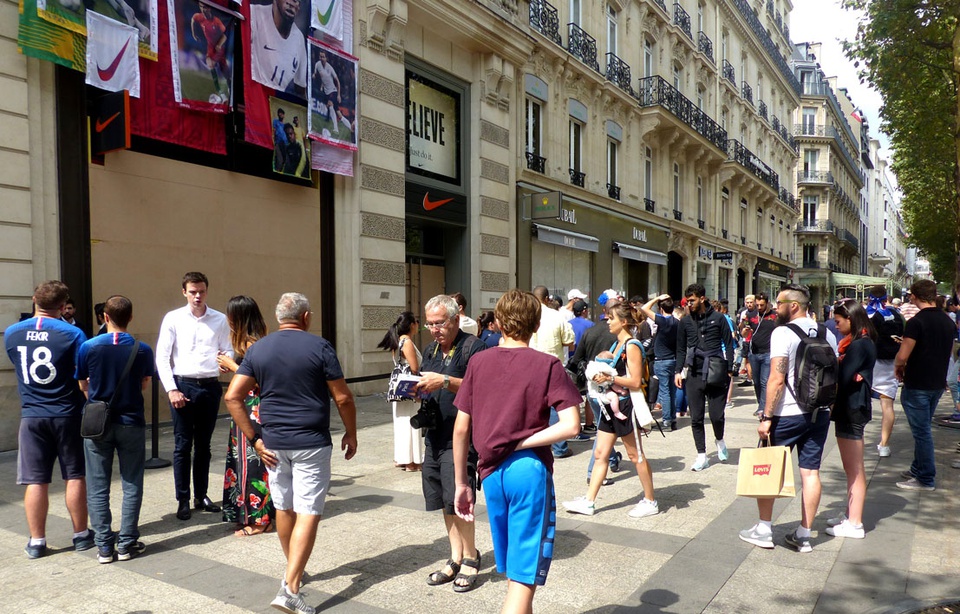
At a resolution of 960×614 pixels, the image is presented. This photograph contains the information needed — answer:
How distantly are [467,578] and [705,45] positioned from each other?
86.3 feet

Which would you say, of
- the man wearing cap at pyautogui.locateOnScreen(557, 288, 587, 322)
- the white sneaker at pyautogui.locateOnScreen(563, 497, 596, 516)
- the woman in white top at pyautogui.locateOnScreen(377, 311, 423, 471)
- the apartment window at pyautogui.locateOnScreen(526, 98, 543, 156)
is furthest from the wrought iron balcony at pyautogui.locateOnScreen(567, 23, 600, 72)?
the white sneaker at pyautogui.locateOnScreen(563, 497, 596, 516)

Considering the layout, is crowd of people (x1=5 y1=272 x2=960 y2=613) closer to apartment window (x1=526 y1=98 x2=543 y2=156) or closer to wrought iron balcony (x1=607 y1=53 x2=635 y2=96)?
apartment window (x1=526 y1=98 x2=543 y2=156)

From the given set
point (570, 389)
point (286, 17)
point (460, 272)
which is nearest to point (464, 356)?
point (570, 389)

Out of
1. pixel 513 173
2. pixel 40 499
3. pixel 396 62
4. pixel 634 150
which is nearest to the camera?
pixel 40 499

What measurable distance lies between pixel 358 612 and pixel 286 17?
9500 millimetres

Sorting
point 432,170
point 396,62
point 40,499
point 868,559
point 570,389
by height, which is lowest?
point 868,559

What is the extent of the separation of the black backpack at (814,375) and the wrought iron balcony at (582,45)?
14.7 metres

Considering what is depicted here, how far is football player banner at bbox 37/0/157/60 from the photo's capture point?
7555 millimetres

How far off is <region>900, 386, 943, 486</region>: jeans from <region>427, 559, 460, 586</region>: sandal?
4406 mm

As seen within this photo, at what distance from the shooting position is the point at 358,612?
11.6 ft

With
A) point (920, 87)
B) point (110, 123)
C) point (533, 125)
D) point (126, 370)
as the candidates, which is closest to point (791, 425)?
point (126, 370)

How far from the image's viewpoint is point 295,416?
139 inches

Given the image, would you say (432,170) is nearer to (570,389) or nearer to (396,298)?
(396,298)

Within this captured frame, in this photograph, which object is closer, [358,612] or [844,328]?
[358,612]
